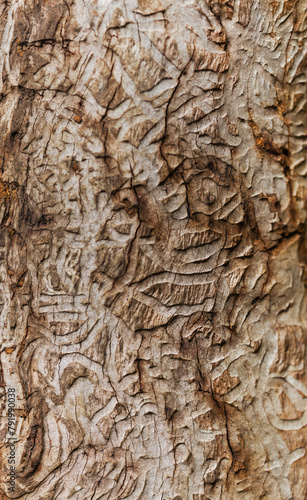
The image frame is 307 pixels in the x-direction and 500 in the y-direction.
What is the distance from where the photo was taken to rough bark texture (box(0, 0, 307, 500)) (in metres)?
1.75

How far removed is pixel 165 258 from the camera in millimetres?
1787

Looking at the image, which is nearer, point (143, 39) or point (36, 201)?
point (143, 39)

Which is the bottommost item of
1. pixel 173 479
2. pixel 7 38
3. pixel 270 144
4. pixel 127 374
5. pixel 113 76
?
pixel 173 479

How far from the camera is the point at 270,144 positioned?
1.80m

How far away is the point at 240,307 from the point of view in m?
1.79

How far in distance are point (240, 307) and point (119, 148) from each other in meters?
0.84

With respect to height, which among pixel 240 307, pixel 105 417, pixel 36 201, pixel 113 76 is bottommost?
pixel 105 417

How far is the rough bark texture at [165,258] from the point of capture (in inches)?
69.1

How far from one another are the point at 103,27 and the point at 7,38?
42 cm

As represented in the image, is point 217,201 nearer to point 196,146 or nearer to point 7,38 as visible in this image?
point 196,146

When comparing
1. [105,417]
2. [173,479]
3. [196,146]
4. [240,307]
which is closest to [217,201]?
[196,146]

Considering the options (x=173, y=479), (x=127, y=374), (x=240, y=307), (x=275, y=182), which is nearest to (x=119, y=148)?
(x=275, y=182)

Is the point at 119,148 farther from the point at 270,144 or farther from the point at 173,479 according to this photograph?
the point at 173,479

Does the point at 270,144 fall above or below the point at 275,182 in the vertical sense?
above
